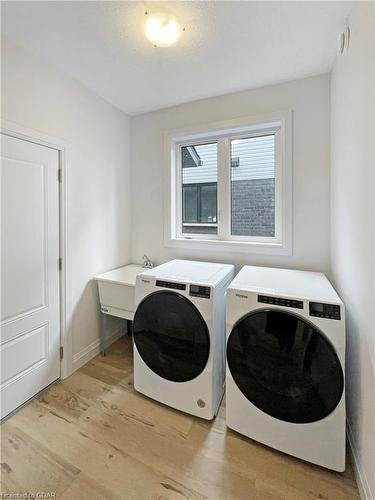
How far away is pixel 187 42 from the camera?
1.56 metres

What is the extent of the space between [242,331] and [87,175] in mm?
1868

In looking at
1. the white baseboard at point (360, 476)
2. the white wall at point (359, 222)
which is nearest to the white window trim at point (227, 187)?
the white wall at point (359, 222)

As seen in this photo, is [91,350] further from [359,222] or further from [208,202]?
[359,222]

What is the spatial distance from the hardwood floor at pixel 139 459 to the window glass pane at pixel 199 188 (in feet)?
5.54

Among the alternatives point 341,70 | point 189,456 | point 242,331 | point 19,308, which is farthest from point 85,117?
point 189,456

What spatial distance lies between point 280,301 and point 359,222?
59cm

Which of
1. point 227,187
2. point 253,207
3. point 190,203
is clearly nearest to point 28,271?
point 190,203

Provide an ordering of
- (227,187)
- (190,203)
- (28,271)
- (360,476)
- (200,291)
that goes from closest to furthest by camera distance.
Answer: (360,476), (200,291), (28,271), (227,187), (190,203)

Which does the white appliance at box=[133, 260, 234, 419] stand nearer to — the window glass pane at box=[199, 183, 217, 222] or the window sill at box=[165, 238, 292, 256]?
the window sill at box=[165, 238, 292, 256]

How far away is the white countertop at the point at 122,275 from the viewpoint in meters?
2.12

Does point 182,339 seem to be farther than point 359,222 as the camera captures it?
Yes

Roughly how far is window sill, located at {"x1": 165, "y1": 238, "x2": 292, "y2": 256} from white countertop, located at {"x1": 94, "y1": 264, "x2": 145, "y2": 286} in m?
0.46

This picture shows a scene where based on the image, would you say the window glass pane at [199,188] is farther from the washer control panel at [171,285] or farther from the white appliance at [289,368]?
the white appliance at [289,368]

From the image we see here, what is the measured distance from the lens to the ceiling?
4.34 ft
